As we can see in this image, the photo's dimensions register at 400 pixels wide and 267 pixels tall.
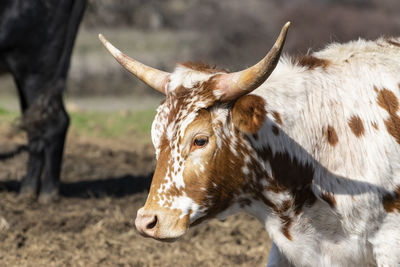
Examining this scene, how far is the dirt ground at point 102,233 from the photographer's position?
5.12m

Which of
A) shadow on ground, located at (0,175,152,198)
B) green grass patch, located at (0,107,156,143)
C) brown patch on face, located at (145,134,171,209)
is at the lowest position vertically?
green grass patch, located at (0,107,156,143)

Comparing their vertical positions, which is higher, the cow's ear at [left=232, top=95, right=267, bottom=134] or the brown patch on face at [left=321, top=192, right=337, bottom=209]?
the cow's ear at [left=232, top=95, right=267, bottom=134]

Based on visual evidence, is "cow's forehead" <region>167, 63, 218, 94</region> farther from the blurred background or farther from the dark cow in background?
the dark cow in background

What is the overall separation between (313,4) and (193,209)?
1557 cm

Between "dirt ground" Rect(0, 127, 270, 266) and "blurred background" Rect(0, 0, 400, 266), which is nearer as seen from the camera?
"dirt ground" Rect(0, 127, 270, 266)

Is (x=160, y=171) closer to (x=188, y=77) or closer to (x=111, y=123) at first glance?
(x=188, y=77)

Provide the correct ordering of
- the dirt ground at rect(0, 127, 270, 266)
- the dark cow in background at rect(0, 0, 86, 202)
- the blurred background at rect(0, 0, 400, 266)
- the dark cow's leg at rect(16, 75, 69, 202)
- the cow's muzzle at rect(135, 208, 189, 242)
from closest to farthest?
1. the cow's muzzle at rect(135, 208, 189, 242)
2. the dirt ground at rect(0, 127, 270, 266)
3. the blurred background at rect(0, 0, 400, 266)
4. the dark cow in background at rect(0, 0, 86, 202)
5. the dark cow's leg at rect(16, 75, 69, 202)

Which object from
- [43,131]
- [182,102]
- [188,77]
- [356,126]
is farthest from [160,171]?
[43,131]

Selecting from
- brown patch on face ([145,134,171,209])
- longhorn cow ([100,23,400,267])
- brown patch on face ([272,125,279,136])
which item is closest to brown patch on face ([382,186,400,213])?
longhorn cow ([100,23,400,267])

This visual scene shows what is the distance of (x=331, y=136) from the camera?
3.58m

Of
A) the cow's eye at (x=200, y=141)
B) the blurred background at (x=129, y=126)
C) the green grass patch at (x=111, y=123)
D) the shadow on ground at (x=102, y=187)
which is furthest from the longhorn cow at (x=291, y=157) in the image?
the green grass patch at (x=111, y=123)

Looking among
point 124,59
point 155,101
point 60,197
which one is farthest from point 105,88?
point 124,59

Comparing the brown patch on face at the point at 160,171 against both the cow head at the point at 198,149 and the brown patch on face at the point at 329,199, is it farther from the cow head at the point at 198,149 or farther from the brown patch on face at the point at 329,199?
the brown patch on face at the point at 329,199

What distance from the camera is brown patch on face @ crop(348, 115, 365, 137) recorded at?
3527 mm
